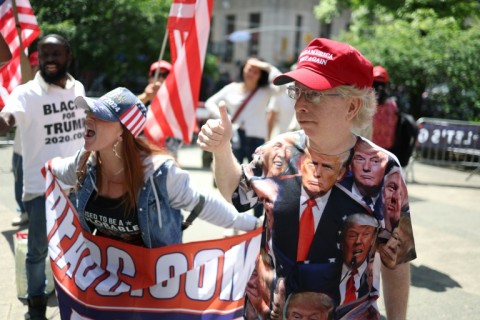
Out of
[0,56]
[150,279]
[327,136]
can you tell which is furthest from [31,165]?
[327,136]

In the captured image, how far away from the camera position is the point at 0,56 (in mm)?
2965

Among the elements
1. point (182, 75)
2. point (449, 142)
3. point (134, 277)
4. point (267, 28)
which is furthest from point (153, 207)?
point (267, 28)

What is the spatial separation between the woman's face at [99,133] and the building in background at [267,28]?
37.3 m

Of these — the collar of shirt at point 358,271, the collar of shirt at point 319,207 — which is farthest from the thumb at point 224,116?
the collar of shirt at point 358,271

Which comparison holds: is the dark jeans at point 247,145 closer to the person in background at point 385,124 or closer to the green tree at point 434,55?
the person in background at point 385,124

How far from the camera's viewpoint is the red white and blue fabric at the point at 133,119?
285 centimetres

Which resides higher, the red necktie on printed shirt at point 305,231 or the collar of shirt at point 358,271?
the red necktie on printed shirt at point 305,231

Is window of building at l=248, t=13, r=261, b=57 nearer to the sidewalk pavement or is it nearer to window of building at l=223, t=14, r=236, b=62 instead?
window of building at l=223, t=14, r=236, b=62

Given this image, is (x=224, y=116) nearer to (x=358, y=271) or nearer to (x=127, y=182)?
(x=358, y=271)

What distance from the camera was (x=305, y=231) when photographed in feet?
6.82

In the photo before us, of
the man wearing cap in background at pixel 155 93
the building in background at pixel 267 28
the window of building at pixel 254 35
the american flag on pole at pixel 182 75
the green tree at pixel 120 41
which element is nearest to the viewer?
the american flag on pole at pixel 182 75

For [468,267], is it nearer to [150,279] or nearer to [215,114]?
[215,114]

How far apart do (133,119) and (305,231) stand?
125 centimetres

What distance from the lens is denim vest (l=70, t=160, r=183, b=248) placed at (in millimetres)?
2871
